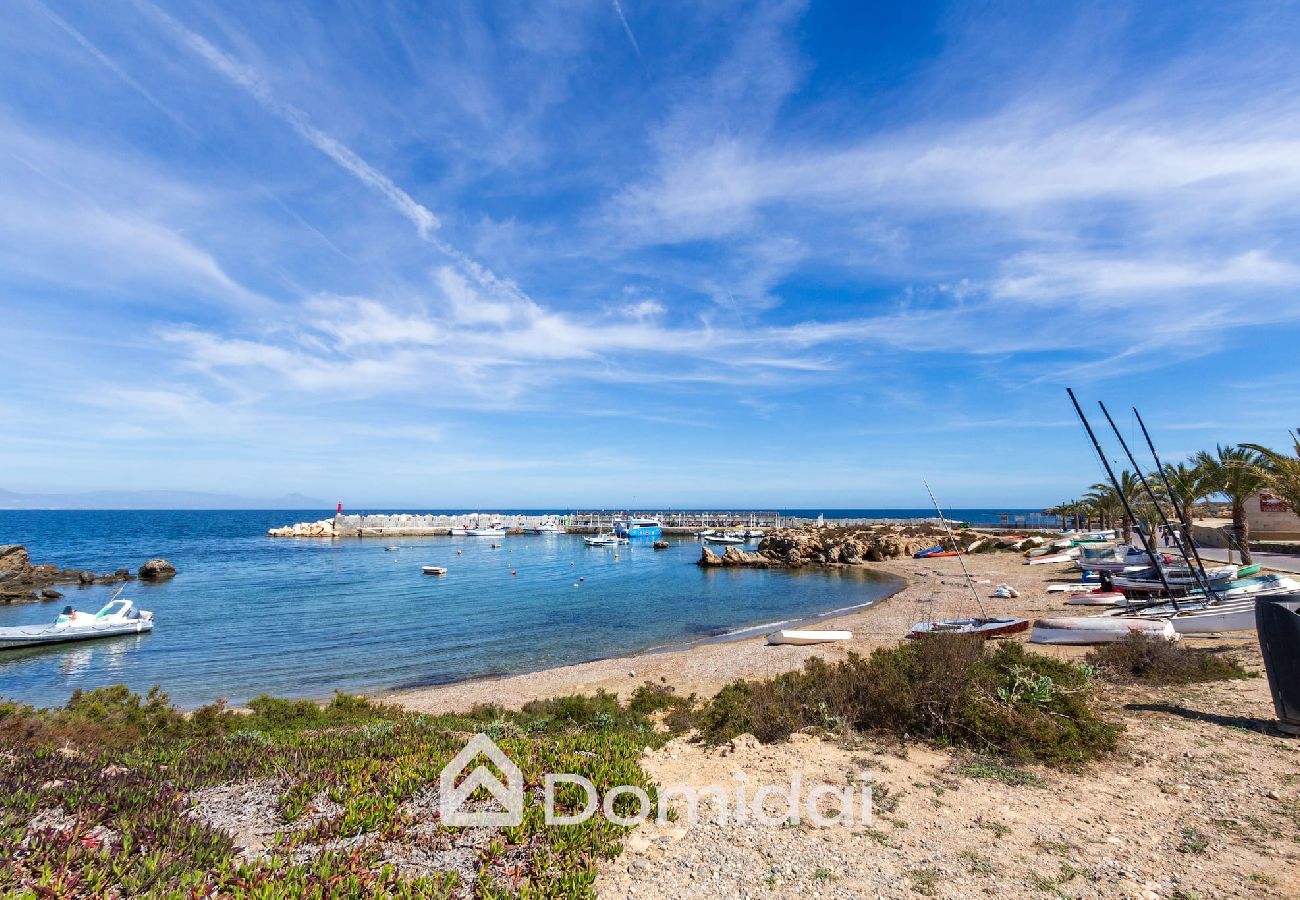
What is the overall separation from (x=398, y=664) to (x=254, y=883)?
68.9 ft

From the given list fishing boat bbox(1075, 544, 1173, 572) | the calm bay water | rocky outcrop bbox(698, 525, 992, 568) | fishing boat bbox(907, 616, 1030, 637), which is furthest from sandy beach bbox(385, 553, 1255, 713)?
rocky outcrop bbox(698, 525, 992, 568)

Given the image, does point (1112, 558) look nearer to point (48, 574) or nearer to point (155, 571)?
point (155, 571)

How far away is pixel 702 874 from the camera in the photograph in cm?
566

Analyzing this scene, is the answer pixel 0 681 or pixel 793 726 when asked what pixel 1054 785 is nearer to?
pixel 793 726

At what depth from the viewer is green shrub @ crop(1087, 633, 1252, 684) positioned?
11.9 meters

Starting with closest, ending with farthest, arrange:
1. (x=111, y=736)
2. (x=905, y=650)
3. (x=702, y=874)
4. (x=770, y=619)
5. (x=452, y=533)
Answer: (x=702, y=874), (x=111, y=736), (x=905, y=650), (x=770, y=619), (x=452, y=533)

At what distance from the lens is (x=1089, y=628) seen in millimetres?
17406

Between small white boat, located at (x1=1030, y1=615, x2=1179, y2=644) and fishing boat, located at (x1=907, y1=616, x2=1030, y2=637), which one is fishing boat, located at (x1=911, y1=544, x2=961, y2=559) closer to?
fishing boat, located at (x1=907, y1=616, x2=1030, y2=637)

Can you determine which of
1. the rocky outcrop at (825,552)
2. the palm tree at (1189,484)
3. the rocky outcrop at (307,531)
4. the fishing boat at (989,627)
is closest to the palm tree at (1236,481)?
the palm tree at (1189,484)

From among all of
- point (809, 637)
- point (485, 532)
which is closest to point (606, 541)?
point (485, 532)

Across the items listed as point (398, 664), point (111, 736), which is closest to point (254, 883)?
point (111, 736)

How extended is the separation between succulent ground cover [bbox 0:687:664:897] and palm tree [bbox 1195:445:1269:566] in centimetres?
3691

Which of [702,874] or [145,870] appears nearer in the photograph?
[145,870]

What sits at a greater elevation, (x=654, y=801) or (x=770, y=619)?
(x=654, y=801)
